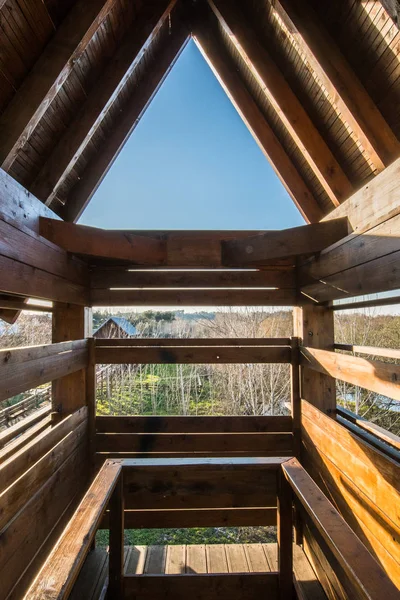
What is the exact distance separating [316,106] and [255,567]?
3201 mm

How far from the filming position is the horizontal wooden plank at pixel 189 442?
287 centimetres

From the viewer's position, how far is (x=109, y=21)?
1.93 metres

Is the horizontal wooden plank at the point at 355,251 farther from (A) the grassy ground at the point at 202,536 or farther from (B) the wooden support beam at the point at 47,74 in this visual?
(A) the grassy ground at the point at 202,536

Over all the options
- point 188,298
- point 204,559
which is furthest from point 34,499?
point 188,298

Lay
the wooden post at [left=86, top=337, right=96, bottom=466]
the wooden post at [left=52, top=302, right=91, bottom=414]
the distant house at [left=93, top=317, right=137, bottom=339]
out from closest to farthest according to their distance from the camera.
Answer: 1. the wooden post at [left=52, top=302, right=91, bottom=414]
2. the wooden post at [left=86, top=337, right=96, bottom=466]
3. the distant house at [left=93, top=317, right=137, bottom=339]

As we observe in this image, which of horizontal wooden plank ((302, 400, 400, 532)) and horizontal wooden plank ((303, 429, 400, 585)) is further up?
horizontal wooden plank ((302, 400, 400, 532))

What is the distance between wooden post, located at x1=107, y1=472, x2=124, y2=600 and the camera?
1.60 meters

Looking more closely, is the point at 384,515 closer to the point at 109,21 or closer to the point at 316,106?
the point at 316,106

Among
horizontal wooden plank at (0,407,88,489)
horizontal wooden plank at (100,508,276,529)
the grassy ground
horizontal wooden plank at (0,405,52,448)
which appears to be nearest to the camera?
horizontal wooden plank at (0,407,88,489)

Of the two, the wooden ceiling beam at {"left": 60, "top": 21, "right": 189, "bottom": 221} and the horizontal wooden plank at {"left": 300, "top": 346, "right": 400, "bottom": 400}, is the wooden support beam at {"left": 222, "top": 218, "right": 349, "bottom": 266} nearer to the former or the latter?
the horizontal wooden plank at {"left": 300, "top": 346, "right": 400, "bottom": 400}

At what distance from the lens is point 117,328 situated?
8.53m

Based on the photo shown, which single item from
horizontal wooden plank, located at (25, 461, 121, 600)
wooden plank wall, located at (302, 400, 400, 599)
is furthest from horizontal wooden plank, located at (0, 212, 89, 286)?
wooden plank wall, located at (302, 400, 400, 599)

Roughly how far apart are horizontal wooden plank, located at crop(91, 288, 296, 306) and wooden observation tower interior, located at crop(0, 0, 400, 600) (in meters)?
0.02

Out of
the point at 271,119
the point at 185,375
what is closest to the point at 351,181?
the point at 271,119
